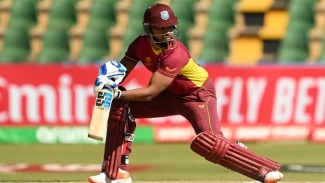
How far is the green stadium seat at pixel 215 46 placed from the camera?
56.3 feet

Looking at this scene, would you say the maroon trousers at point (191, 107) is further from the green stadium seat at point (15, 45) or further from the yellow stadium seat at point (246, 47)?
the green stadium seat at point (15, 45)

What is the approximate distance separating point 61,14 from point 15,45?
122cm

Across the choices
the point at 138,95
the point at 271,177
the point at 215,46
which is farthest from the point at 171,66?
the point at 215,46

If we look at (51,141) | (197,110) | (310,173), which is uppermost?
(197,110)

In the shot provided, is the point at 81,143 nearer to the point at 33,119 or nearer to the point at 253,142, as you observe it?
the point at 33,119

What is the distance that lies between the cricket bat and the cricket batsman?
0.20 feet

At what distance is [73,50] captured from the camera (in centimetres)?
1847

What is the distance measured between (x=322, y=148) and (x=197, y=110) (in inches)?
276

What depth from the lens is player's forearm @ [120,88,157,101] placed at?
7.02 m

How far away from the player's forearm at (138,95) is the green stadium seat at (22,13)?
11665mm

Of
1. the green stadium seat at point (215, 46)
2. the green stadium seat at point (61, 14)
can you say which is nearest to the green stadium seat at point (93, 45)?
the green stadium seat at point (61, 14)

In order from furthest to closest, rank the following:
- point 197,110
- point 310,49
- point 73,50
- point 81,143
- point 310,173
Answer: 1. point 73,50
2. point 310,49
3. point 81,143
4. point 310,173
5. point 197,110

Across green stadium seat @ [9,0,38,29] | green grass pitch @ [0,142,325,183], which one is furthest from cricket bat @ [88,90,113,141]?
green stadium seat @ [9,0,38,29]

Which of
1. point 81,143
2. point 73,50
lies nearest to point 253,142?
point 81,143
